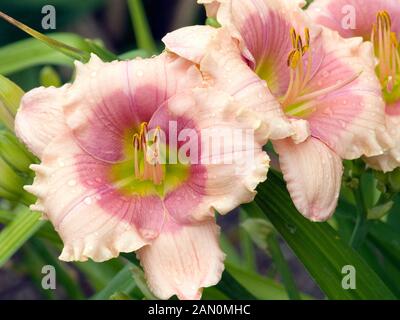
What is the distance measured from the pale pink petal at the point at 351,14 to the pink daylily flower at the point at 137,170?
0.20 metres

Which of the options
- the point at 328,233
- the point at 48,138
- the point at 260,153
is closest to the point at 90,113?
the point at 48,138

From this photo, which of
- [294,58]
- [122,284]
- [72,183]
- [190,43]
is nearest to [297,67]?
[294,58]

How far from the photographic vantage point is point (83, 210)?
0.67 meters

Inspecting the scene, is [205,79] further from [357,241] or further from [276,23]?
[357,241]

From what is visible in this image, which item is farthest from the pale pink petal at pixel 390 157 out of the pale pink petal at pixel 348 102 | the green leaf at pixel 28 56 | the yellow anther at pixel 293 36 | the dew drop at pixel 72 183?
the green leaf at pixel 28 56

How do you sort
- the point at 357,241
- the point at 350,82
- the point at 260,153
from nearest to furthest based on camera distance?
the point at 260,153
the point at 350,82
the point at 357,241

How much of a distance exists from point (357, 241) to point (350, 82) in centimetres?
20

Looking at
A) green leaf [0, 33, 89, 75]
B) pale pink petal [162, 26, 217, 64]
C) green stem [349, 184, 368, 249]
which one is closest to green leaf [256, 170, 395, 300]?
green stem [349, 184, 368, 249]

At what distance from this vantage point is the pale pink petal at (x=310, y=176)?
2.29 ft

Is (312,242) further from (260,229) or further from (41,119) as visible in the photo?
(41,119)

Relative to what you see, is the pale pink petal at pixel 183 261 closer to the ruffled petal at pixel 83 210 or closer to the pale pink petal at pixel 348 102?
the ruffled petal at pixel 83 210

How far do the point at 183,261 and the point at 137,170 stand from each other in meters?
0.10

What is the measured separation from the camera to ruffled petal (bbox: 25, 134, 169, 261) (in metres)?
0.67

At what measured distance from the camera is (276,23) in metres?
0.76
